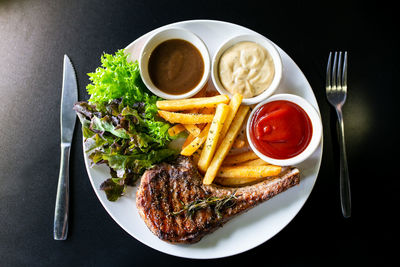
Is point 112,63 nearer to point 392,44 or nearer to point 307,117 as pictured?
point 307,117

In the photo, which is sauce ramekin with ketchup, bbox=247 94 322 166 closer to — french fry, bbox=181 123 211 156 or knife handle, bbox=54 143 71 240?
french fry, bbox=181 123 211 156

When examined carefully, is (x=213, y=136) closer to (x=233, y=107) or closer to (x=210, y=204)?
(x=233, y=107)

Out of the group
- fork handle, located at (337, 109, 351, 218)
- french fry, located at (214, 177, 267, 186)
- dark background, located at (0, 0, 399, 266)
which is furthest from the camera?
dark background, located at (0, 0, 399, 266)

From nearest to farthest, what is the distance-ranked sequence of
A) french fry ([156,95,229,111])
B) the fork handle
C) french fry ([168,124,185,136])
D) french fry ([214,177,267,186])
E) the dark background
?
1. french fry ([156,95,229,111])
2. french fry ([168,124,185,136])
3. french fry ([214,177,267,186])
4. the fork handle
5. the dark background

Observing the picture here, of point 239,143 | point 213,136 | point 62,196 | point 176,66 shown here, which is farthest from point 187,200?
point 62,196

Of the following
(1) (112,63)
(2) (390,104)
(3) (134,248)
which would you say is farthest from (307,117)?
(3) (134,248)

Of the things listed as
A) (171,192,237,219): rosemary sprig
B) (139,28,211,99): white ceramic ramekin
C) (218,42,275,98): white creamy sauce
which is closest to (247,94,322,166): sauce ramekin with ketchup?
(218,42,275,98): white creamy sauce
